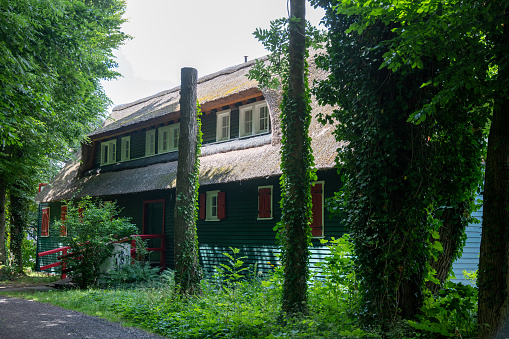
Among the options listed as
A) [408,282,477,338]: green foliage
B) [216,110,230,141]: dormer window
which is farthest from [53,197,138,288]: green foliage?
[408,282,477,338]: green foliage

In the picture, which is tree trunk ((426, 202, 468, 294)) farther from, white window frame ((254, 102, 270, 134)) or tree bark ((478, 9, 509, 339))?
white window frame ((254, 102, 270, 134))

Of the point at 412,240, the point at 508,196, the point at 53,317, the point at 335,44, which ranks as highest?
the point at 335,44

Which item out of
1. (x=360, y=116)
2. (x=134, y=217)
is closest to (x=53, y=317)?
(x=360, y=116)

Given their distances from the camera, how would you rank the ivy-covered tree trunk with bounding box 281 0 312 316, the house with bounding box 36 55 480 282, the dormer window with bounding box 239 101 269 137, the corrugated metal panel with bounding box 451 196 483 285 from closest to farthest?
the ivy-covered tree trunk with bounding box 281 0 312 316
the corrugated metal panel with bounding box 451 196 483 285
the house with bounding box 36 55 480 282
the dormer window with bounding box 239 101 269 137

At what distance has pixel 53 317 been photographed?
923 centimetres

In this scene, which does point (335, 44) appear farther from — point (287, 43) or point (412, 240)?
point (412, 240)

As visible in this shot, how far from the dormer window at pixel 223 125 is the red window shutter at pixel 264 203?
9.59 feet

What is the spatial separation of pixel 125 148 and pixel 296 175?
49.9ft

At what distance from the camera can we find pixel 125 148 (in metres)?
21.3

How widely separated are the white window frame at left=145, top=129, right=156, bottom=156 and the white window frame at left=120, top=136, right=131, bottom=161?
1.64 metres

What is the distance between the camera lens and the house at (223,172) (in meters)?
12.9

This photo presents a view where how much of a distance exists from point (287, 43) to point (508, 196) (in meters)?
4.57

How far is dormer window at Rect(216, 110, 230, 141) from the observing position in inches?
650

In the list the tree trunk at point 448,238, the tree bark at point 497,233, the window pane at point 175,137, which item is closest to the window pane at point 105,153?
the window pane at point 175,137
